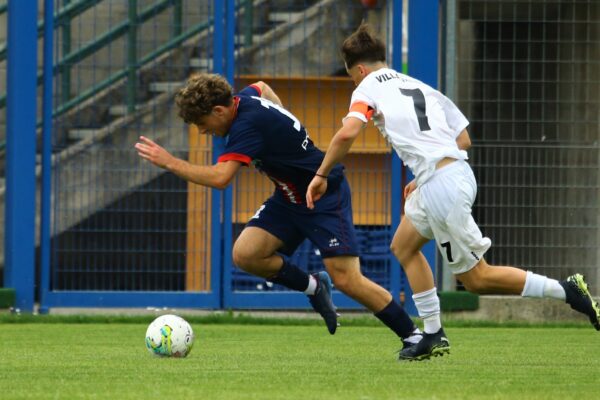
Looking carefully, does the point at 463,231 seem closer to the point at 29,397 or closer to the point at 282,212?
the point at 282,212

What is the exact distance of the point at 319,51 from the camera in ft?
42.9

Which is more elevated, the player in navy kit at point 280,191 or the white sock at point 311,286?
the player in navy kit at point 280,191

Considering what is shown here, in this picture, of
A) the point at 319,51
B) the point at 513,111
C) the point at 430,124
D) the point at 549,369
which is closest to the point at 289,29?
the point at 319,51

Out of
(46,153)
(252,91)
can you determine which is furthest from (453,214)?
(46,153)

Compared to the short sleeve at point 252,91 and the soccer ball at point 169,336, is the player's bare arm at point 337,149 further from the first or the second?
the short sleeve at point 252,91

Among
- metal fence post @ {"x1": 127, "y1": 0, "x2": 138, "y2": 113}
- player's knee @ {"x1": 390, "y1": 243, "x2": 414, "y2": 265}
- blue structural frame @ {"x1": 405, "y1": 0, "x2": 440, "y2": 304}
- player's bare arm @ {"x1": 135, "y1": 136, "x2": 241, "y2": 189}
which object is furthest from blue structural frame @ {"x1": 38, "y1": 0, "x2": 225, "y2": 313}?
player's knee @ {"x1": 390, "y1": 243, "x2": 414, "y2": 265}

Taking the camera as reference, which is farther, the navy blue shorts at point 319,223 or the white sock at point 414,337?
the navy blue shorts at point 319,223

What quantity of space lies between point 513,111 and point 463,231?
5.65 m

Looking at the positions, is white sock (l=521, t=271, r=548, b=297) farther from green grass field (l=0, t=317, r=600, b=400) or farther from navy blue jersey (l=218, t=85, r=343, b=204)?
navy blue jersey (l=218, t=85, r=343, b=204)

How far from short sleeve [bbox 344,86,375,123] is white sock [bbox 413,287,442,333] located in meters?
1.05

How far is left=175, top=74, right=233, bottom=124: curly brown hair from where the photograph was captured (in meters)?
7.93

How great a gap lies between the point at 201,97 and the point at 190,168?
0.52 m

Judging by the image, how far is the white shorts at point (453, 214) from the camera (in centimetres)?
744

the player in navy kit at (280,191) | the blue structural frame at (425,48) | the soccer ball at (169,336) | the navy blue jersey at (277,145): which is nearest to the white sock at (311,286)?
the player in navy kit at (280,191)
